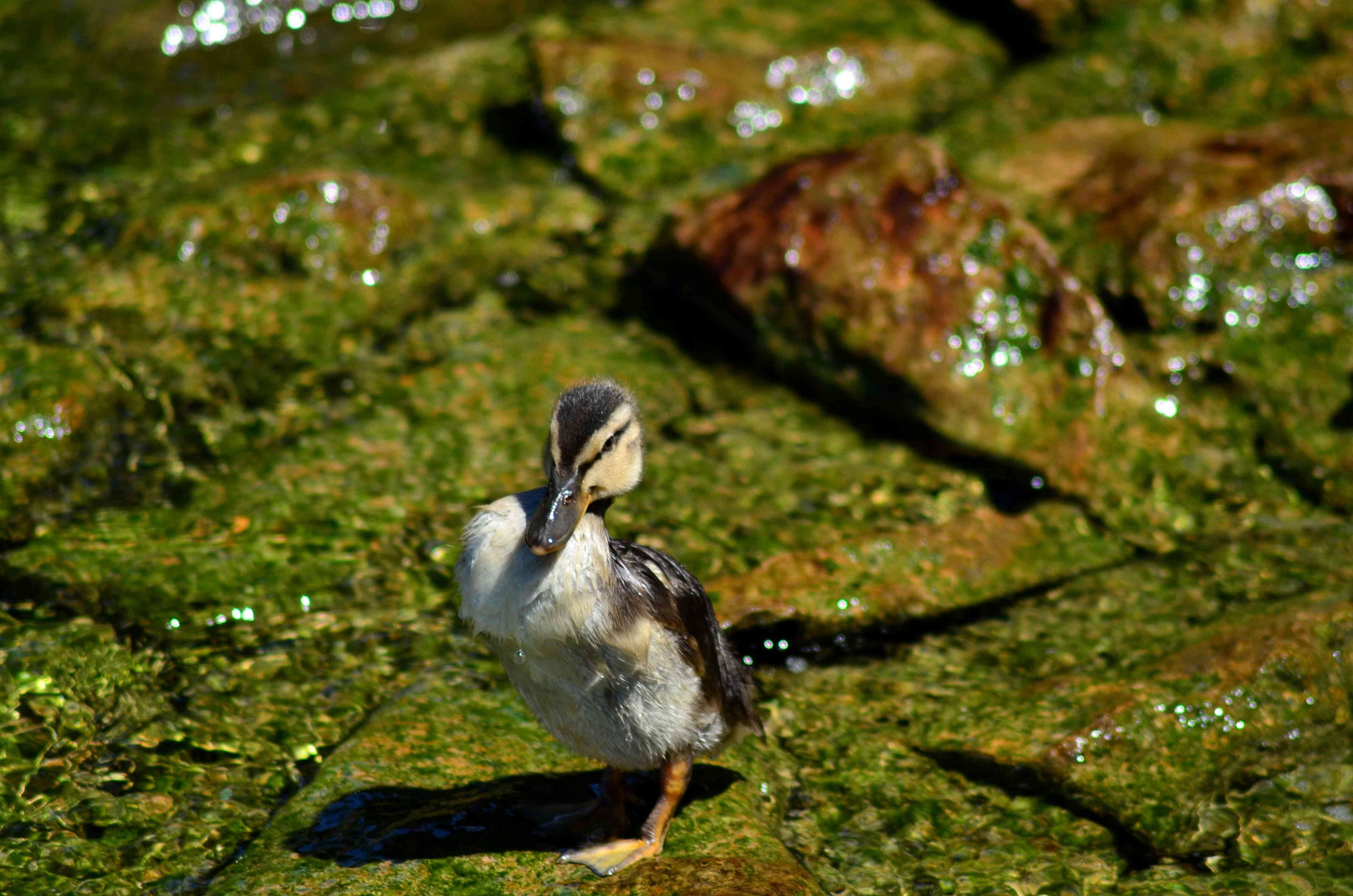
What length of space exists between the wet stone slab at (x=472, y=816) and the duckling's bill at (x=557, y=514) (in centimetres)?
135

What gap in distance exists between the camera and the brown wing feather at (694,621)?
5070 mm

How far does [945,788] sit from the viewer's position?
20.2 feet

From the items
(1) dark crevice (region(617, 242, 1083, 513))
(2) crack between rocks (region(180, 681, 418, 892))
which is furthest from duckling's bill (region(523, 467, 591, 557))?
(1) dark crevice (region(617, 242, 1083, 513))

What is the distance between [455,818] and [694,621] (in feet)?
4.08

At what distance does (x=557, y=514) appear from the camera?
181 inches

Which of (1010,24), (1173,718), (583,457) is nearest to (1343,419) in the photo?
(1173,718)

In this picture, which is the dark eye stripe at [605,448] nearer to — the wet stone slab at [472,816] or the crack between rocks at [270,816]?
the wet stone slab at [472,816]

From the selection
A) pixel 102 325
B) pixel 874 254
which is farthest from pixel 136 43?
pixel 874 254

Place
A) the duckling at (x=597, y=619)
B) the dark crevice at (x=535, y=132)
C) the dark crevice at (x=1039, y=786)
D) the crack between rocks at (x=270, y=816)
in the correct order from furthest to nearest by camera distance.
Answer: the dark crevice at (x=535, y=132) → the dark crevice at (x=1039, y=786) → the crack between rocks at (x=270, y=816) → the duckling at (x=597, y=619)

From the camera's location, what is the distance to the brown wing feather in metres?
5.07

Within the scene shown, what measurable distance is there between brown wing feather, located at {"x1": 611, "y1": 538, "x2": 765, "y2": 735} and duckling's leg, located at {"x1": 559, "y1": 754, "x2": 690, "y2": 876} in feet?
0.98

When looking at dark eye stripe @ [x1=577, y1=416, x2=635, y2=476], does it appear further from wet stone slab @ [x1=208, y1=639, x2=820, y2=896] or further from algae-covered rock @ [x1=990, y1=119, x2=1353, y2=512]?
algae-covered rock @ [x1=990, y1=119, x2=1353, y2=512]

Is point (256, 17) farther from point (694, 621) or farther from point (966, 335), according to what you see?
point (694, 621)

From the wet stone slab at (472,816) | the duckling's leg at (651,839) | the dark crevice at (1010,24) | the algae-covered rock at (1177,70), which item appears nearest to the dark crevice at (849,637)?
the wet stone slab at (472,816)
